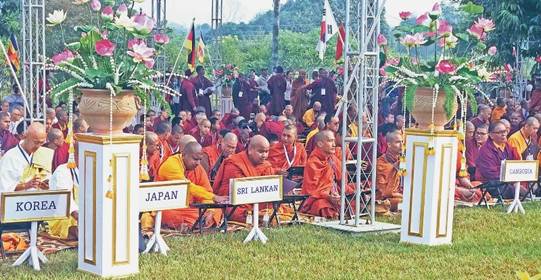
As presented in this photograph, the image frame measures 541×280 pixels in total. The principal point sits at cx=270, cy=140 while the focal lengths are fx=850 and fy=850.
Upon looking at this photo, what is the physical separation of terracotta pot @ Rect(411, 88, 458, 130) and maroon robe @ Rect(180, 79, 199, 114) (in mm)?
10382

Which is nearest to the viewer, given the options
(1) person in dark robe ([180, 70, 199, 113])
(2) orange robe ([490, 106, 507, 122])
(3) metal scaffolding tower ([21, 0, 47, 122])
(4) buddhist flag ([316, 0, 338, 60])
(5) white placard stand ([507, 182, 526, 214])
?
(3) metal scaffolding tower ([21, 0, 47, 122])

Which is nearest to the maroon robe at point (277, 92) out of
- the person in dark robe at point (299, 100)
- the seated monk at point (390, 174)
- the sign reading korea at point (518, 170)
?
the person in dark robe at point (299, 100)

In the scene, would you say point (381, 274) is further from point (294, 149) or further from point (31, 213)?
point (294, 149)

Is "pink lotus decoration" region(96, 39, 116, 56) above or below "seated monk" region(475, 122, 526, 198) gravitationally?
above

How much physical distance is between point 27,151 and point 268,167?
2982 millimetres

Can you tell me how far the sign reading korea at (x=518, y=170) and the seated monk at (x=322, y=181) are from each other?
7.18 ft

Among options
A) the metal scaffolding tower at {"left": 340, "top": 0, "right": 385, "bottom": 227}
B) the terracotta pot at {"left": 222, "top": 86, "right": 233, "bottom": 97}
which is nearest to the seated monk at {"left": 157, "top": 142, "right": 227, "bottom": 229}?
the metal scaffolding tower at {"left": 340, "top": 0, "right": 385, "bottom": 227}

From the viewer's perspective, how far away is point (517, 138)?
13.2 meters

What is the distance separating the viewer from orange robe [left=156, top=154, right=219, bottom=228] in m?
9.61

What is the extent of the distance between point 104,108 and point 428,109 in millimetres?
3602

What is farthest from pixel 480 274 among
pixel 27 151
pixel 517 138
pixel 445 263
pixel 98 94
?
pixel 517 138

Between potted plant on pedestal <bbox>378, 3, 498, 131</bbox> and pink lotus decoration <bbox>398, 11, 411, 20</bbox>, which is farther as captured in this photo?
pink lotus decoration <bbox>398, 11, 411, 20</bbox>

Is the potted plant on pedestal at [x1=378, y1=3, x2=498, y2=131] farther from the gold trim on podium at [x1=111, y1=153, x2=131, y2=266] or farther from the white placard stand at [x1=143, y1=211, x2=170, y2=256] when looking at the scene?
the gold trim on podium at [x1=111, y1=153, x2=131, y2=266]

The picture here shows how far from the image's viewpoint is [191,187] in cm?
973
